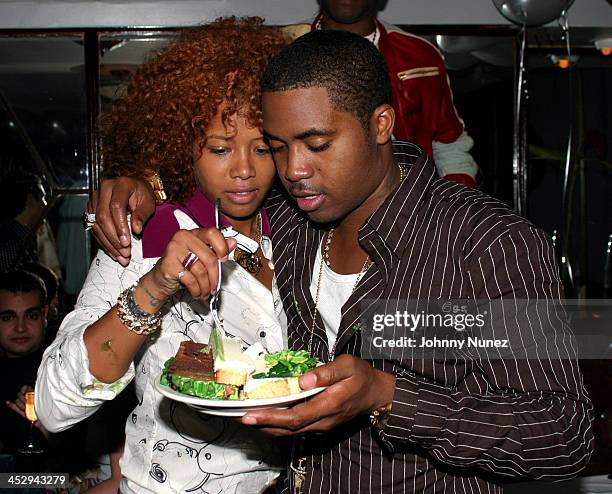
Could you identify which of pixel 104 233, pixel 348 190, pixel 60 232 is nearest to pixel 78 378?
pixel 104 233

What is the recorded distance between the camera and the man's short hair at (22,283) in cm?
402

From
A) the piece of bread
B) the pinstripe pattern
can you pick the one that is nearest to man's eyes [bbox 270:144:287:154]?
the pinstripe pattern

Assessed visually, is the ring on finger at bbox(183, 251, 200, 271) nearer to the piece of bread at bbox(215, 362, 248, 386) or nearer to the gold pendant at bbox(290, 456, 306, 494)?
the piece of bread at bbox(215, 362, 248, 386)

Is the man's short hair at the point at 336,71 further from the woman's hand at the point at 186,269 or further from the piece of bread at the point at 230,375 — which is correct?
the piece of bread at the point at 230,375

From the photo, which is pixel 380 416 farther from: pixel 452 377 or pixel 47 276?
pixel 47 276

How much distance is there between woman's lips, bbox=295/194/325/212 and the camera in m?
1.84

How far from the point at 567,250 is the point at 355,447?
367cm

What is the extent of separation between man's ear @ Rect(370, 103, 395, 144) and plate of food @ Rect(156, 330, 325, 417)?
1.90 feet

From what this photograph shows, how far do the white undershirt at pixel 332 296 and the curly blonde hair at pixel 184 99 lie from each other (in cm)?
41

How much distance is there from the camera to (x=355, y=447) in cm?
175

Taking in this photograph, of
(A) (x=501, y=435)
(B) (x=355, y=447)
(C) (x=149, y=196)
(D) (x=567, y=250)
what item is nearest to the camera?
(A) (x=501, y=435)

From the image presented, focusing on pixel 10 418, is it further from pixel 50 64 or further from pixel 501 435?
pixel 501 435

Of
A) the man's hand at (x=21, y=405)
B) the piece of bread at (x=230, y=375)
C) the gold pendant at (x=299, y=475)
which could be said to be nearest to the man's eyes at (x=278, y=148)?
the piece of bread at (x=230, y=375)

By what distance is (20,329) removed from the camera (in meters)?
3.95
